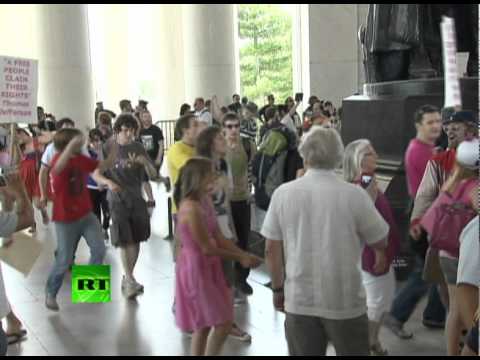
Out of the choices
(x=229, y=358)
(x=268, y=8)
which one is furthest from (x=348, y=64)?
(x=229, y=358)

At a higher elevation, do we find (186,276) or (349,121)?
(349,121)

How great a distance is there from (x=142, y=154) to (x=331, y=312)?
391 cm

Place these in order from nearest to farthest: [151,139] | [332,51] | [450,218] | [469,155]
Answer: [469,155] → [450,218] → [151,139] → [332,51]

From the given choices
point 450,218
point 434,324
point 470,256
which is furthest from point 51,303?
point 470,256

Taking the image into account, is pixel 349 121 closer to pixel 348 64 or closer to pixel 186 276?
pixel 186 276

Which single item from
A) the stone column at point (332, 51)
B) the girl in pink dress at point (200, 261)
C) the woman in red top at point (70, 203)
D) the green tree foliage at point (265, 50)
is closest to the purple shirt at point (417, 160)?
the girl in pink dress at point (200, 261)

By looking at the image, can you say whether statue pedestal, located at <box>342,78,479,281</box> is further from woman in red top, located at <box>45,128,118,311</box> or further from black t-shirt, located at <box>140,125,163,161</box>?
black t-shirt, located at <box>140,125,163,161</box>

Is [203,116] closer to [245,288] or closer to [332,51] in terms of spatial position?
[245,288]

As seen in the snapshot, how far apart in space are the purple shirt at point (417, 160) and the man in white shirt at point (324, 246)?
1894mm

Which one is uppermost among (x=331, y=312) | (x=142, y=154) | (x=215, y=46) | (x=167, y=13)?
(x=167, y=13)

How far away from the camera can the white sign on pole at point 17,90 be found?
20.9ft

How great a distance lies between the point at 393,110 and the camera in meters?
7.94

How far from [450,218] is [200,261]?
5.28ft

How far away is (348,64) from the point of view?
23125mm
